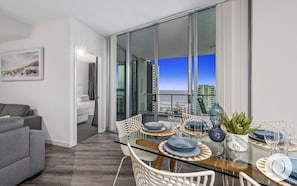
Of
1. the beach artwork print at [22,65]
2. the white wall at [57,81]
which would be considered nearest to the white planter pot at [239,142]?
the white wall at [57,81]

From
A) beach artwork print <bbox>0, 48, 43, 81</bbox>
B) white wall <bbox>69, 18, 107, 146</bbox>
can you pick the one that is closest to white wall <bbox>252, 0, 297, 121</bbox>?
white wall <bbox>69, 18, 107, 146</bbox>

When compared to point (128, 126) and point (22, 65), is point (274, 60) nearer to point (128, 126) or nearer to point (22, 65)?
point (128, 126)

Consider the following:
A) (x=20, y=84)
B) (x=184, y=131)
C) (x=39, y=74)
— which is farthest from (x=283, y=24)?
(x=20, y=84)

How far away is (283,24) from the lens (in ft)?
7.47

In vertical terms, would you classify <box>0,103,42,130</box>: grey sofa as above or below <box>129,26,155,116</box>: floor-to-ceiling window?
below

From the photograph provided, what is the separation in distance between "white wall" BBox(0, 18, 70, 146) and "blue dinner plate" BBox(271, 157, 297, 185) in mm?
3414

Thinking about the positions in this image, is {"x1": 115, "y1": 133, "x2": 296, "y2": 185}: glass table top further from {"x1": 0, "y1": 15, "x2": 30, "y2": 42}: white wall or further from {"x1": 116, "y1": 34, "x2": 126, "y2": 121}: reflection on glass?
{"x1": 0, "y1": 15, "x2": 30, "y2": 42}: white wall

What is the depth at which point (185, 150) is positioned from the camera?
122 cm

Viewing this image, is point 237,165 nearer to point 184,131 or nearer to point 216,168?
point 216,168

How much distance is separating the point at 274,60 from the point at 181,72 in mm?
1635

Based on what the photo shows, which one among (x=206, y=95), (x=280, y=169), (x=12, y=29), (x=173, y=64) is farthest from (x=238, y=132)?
(x=12, y=29)

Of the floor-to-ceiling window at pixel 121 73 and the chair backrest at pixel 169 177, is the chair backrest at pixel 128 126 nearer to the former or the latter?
the chair backrest at pixel 169 177

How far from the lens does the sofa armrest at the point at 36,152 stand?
203 cm

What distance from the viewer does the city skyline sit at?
3.11 m
